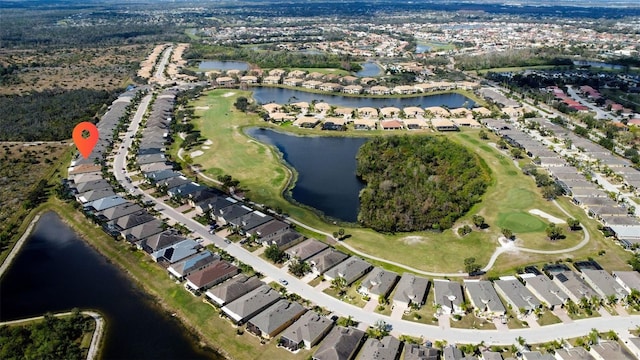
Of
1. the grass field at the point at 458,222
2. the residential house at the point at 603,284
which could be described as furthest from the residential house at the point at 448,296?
the residential house at the point at 603,284

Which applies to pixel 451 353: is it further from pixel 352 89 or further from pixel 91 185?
pixel 352 89

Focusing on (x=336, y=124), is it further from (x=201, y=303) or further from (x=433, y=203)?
(x=201, y=303)

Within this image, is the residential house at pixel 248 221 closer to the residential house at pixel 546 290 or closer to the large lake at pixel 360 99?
the residential house at pixel 546 290

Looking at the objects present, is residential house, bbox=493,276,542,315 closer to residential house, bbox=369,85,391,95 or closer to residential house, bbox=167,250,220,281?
residential house, bbox=167,250,220,281

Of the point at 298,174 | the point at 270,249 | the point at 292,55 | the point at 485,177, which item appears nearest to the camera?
the point at 270,249

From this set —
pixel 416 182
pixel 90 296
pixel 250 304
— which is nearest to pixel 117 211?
pixel 90 296

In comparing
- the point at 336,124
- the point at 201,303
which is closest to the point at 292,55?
the point at 336,124
